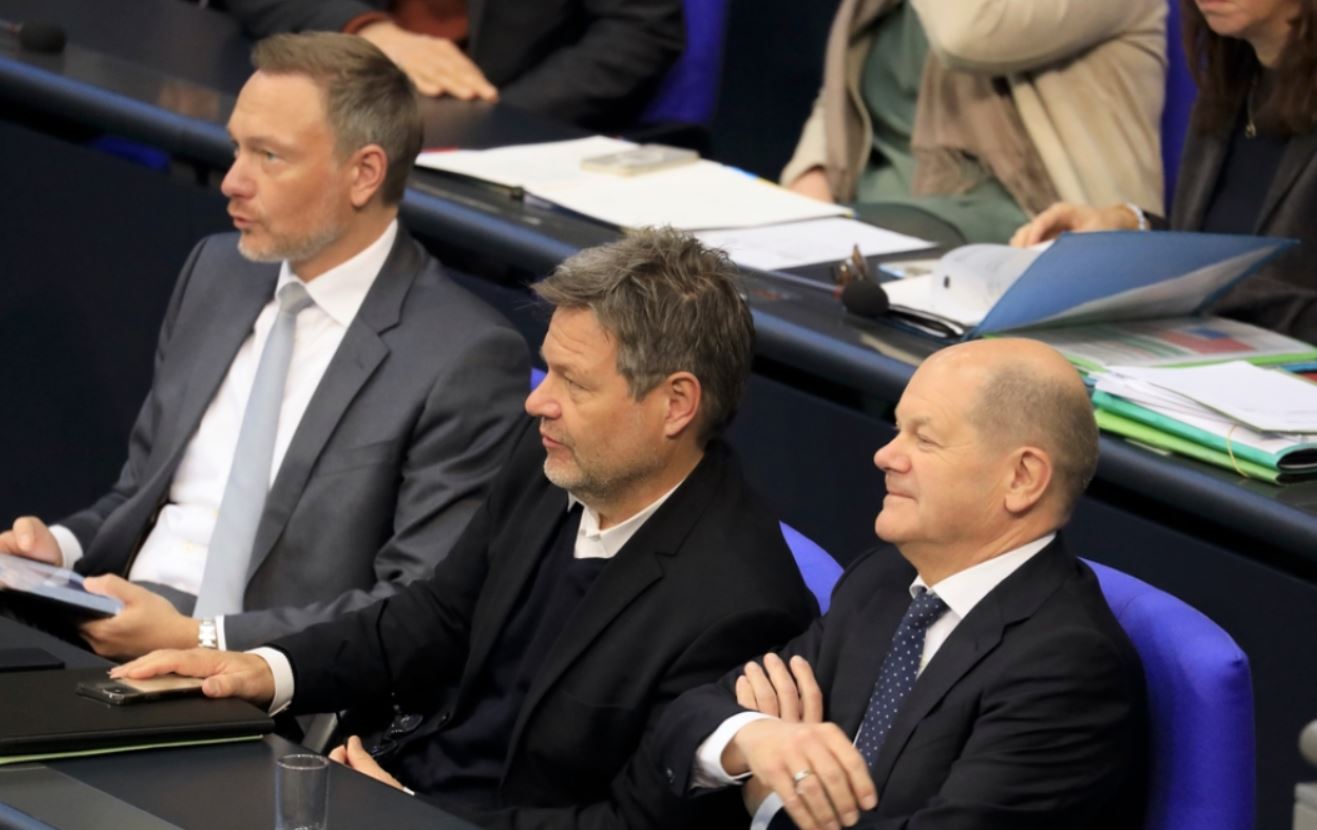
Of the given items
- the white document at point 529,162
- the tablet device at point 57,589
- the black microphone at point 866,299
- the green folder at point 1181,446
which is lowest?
the tablet device at point 57,589

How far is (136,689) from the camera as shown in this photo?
6.19ft

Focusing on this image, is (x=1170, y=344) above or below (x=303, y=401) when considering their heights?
above

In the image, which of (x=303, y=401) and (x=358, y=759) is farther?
(x=303, y=401)

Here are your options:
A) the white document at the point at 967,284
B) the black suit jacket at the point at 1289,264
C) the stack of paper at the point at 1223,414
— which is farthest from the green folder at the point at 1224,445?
the black suit jacket at the point at 1289,264

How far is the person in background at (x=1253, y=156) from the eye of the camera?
112 inches

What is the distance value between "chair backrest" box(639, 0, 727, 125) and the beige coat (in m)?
0.69

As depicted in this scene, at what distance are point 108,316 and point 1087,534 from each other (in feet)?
6.60

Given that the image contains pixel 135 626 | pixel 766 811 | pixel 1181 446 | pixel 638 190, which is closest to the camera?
pixel 766 811

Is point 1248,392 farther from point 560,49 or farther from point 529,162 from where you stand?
point 560,49

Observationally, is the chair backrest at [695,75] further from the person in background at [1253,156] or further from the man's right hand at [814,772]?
the man's right hand at [814,772]

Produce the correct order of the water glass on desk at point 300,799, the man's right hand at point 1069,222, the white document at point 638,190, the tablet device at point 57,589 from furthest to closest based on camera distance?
1. the white document at point 638,190
2. the man's right hand at point 1069,222
3. the tablet device at point 57,589
4. the water glass on desk at point 300,799

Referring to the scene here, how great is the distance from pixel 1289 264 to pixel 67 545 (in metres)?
1.77

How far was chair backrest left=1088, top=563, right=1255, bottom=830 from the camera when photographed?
175 cm

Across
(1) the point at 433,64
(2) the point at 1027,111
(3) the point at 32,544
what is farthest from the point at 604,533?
(1) the point at 433,64
